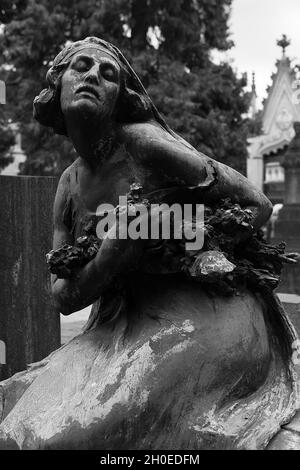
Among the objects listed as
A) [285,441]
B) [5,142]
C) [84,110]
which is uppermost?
[5,142]

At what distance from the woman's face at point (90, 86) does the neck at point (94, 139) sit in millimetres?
50

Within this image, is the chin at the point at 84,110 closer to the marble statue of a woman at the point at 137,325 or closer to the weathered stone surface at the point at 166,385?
the marble statue of a woman at the point at 137,325

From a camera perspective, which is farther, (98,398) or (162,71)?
(162,71)

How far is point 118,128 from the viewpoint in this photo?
2.75m

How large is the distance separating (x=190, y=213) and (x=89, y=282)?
19.7 inches

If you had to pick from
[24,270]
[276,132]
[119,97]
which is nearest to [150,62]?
[24,270]

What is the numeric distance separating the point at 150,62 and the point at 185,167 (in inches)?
595

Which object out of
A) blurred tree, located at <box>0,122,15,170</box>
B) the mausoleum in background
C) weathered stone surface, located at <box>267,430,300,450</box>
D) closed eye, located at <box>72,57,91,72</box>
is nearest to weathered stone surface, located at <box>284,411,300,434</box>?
weathered stone surface, located at <box>267,430,300,450</box>

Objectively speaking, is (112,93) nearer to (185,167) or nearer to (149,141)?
(149,141)

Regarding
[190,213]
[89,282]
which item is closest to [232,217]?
[190,213]

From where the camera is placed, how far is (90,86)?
2604mm

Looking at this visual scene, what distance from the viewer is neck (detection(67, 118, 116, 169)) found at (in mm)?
2678
